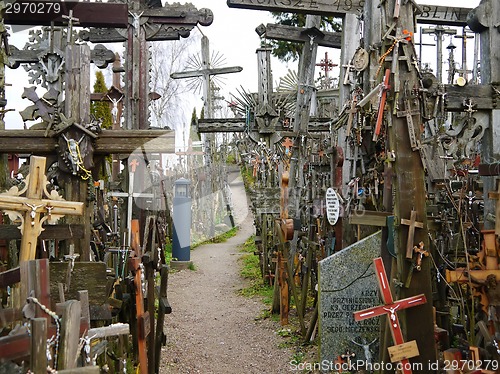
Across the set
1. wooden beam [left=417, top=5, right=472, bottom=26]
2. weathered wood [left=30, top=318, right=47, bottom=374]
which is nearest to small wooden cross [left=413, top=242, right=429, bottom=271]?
weathered wood [left=30, top=318, right=47, bottom=374]

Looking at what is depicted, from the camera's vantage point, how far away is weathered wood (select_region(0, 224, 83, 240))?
504 cm

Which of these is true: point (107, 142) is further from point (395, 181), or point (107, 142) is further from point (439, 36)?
point (439, 36)

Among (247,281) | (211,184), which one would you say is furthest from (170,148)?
(211,184)

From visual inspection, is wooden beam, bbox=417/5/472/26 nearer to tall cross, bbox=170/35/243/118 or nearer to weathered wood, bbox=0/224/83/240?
weathered wood, bbox=0/224/83/240

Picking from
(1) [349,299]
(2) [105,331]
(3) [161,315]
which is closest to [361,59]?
(1) [349,299]

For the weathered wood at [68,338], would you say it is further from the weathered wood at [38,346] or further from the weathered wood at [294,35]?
the weathered wood at [294,35]

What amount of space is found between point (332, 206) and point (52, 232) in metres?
3.74

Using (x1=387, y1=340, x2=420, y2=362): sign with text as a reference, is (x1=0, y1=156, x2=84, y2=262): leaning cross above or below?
above

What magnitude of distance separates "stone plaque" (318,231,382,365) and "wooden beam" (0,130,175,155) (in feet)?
7.15

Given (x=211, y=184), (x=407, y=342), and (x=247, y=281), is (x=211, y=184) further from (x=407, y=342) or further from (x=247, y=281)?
(x=407, y=342)

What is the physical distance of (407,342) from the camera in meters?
4.63

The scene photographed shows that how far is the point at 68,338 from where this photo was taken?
9.48 ft

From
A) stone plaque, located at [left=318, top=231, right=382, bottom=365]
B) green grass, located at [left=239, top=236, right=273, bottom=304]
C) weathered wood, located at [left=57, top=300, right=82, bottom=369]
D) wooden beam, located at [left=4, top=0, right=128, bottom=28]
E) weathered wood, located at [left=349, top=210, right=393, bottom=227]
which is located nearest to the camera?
Result: weathered wood, located at [left=57, top=300, right=82, bottom=369]

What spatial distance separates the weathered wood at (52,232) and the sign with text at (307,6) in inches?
194
